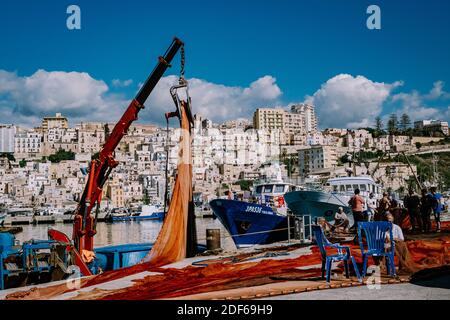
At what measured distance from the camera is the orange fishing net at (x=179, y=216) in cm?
1277

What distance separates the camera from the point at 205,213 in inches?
4136

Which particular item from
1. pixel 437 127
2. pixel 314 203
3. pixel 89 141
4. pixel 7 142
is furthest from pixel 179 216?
pixel 437 127

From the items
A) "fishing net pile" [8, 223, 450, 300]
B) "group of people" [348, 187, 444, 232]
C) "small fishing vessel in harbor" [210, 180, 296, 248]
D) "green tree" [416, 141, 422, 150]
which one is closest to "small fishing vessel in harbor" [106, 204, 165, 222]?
"small fishing vessel in harbor" [210, 180, 296, 248]

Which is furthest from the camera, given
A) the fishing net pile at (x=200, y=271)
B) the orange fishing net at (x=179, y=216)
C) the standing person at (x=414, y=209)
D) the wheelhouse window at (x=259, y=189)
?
the wheelhouse window at (x=259, y=189)

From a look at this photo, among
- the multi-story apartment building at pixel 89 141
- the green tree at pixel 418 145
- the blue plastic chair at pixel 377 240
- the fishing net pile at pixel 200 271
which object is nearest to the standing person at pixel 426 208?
the fishing net pile at pixel 200 271

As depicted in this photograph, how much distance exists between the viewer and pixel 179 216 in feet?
43.0

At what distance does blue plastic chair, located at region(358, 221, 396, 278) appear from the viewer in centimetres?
784

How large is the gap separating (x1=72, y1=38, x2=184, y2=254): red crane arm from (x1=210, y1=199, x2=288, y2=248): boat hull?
258 inches

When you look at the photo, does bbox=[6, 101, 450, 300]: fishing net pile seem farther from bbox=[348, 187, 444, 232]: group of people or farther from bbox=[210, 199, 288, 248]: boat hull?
bbox=[210, 199, 288, 248]: boat hull

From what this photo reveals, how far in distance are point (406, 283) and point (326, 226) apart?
28.4ft

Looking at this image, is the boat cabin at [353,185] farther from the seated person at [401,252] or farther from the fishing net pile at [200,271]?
the seated person at [401,252]

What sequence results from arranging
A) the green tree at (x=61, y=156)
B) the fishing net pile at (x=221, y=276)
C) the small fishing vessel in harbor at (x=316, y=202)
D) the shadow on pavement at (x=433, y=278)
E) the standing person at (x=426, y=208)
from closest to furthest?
the shadow on pavement at (x=433, y=278)
the fishing net pile at (x=221, y=276)
the standing person at (x=426, y=208)
the small fishing vessel in harbor at (x=316, y=202)
the green tree at (x=61, y=156)

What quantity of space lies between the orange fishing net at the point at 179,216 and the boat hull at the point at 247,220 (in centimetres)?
698
